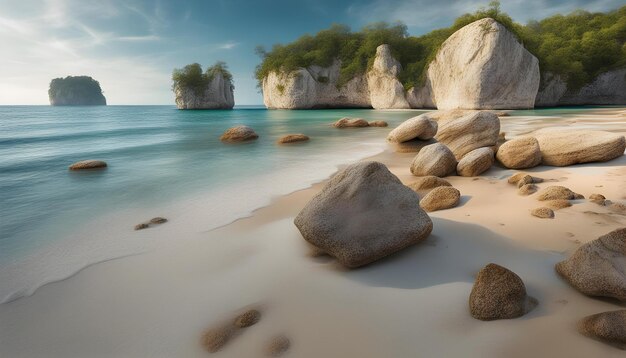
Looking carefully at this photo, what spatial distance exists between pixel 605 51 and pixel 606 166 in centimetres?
5817

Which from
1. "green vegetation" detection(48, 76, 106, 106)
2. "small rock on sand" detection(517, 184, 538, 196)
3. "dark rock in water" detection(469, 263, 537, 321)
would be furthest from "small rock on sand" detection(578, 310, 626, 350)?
"green vegetation" detection(48, 76, 106, 106)

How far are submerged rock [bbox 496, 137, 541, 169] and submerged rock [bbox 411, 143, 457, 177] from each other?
3.68ft

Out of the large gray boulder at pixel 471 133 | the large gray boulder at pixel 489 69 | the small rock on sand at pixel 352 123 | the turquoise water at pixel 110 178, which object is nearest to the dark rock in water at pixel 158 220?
the turquoise water at pixel 110 178

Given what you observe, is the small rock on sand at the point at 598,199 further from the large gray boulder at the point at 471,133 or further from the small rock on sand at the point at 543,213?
the large gray boulder at the point at 471,133

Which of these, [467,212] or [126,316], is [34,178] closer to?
[126,316]

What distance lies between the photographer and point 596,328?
79.0 inches

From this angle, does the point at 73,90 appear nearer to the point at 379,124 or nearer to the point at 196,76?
the point at 196,76

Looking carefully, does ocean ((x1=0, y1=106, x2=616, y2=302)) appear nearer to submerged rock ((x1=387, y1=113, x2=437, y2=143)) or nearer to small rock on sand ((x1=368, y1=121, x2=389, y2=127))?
submerged rock ((x1=387, y1=113, x2=437, y2=143))

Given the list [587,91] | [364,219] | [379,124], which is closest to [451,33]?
[587,91]

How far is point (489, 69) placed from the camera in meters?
37.0

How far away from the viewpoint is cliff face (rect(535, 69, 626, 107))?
149ft

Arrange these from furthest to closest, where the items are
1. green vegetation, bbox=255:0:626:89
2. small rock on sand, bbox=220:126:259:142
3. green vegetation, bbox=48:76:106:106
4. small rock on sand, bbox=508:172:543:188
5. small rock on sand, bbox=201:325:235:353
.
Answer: green vegetation, bbox=48:76:106:106 < green vegetation, bbox=255:0:626:89 < small rock on sand, bbox=220:126:259:142 < small rock on sand, bbox=508:172:543:188 < small rock on sand, bbox=201:325:235:353

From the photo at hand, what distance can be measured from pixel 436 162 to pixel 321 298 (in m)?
4.73

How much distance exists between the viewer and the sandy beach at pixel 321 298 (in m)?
2.20
